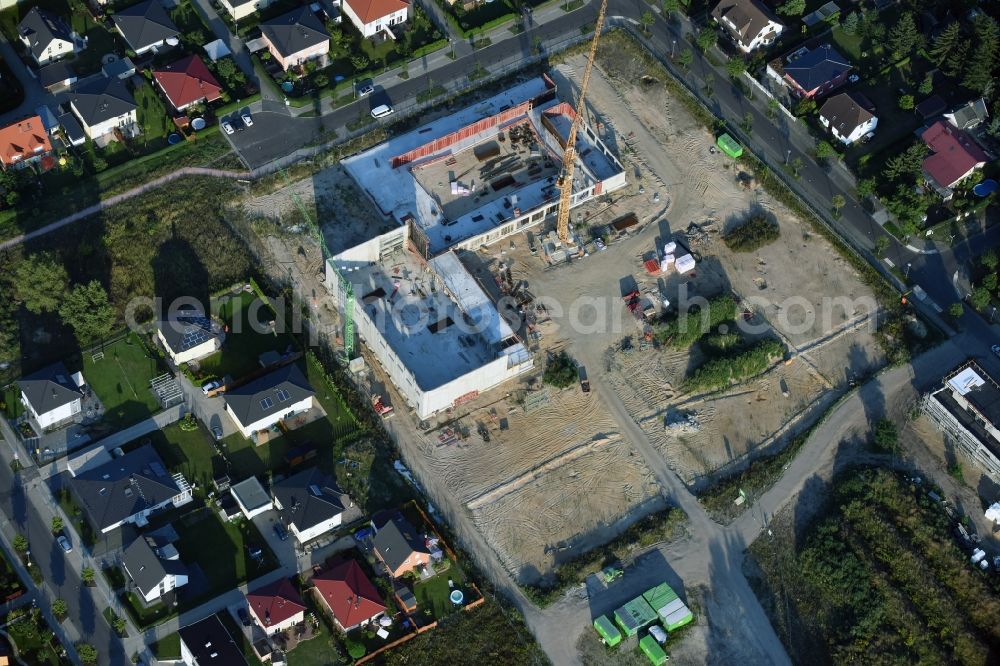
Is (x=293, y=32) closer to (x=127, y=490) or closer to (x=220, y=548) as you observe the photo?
(x=127, y=490)

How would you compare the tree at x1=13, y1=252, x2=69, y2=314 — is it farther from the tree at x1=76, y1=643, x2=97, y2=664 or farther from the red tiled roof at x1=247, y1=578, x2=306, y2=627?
the red tiled roof at x1=247, y1=578, x2=306, y2=627

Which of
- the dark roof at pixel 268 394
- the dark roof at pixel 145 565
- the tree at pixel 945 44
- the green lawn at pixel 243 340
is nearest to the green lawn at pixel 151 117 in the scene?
the green lawn at pixel 243 340

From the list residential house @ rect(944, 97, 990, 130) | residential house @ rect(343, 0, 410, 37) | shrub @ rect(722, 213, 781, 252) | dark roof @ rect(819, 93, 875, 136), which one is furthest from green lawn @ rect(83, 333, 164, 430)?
residential house @ rect(944, 97, 990, 130)

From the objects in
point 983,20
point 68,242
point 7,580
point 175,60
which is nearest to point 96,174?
point 68,242

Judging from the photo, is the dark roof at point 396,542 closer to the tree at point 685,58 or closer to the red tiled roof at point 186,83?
the red tiled roof at point 186,83

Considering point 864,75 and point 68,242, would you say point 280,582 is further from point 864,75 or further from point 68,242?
point 864,75

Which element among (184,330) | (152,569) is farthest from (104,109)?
(152,569)
